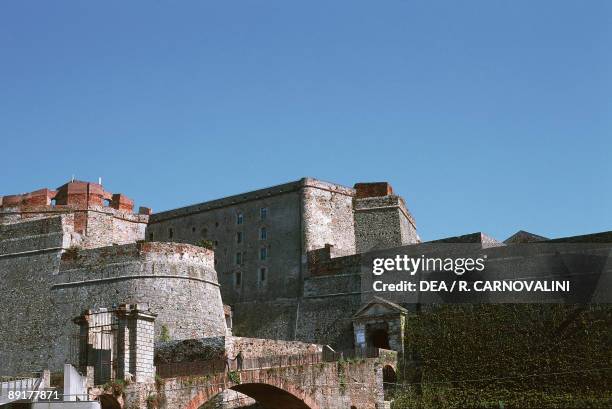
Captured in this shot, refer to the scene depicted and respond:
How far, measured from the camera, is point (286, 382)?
29047 millimetres

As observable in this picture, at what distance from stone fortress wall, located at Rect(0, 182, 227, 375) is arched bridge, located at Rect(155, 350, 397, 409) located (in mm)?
9002

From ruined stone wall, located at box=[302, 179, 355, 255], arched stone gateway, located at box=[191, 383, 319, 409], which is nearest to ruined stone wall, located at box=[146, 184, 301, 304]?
ruined stone wall, located at box=[302, 179, 355, 255]

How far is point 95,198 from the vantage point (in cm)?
5003

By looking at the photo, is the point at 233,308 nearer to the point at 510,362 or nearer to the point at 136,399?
the point at 510,362

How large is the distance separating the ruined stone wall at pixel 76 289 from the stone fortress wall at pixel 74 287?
0.05 m

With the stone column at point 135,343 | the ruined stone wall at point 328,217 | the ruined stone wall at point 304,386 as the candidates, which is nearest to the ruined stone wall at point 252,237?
the ruined stone wall at point 328,217

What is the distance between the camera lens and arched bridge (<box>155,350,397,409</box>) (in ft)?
84.1

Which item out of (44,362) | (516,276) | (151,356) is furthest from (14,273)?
(516,276)

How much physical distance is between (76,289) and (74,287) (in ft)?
0.66

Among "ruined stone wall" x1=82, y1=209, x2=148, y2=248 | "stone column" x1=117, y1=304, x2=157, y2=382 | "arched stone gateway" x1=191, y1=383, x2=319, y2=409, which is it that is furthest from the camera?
"ruined stone wall" x1=82, y1=209, x2=148, y2=248

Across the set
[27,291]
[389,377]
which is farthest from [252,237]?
[389,377]

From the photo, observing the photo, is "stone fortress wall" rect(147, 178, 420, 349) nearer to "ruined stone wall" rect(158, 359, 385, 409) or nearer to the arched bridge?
the arched bridge

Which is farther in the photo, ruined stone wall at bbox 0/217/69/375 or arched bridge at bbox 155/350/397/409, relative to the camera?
ruined stone wall at bbox 0/217/69/375

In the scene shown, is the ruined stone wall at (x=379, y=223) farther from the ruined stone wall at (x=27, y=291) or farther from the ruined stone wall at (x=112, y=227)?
the ruined stone wall at (x=27, y=291)
